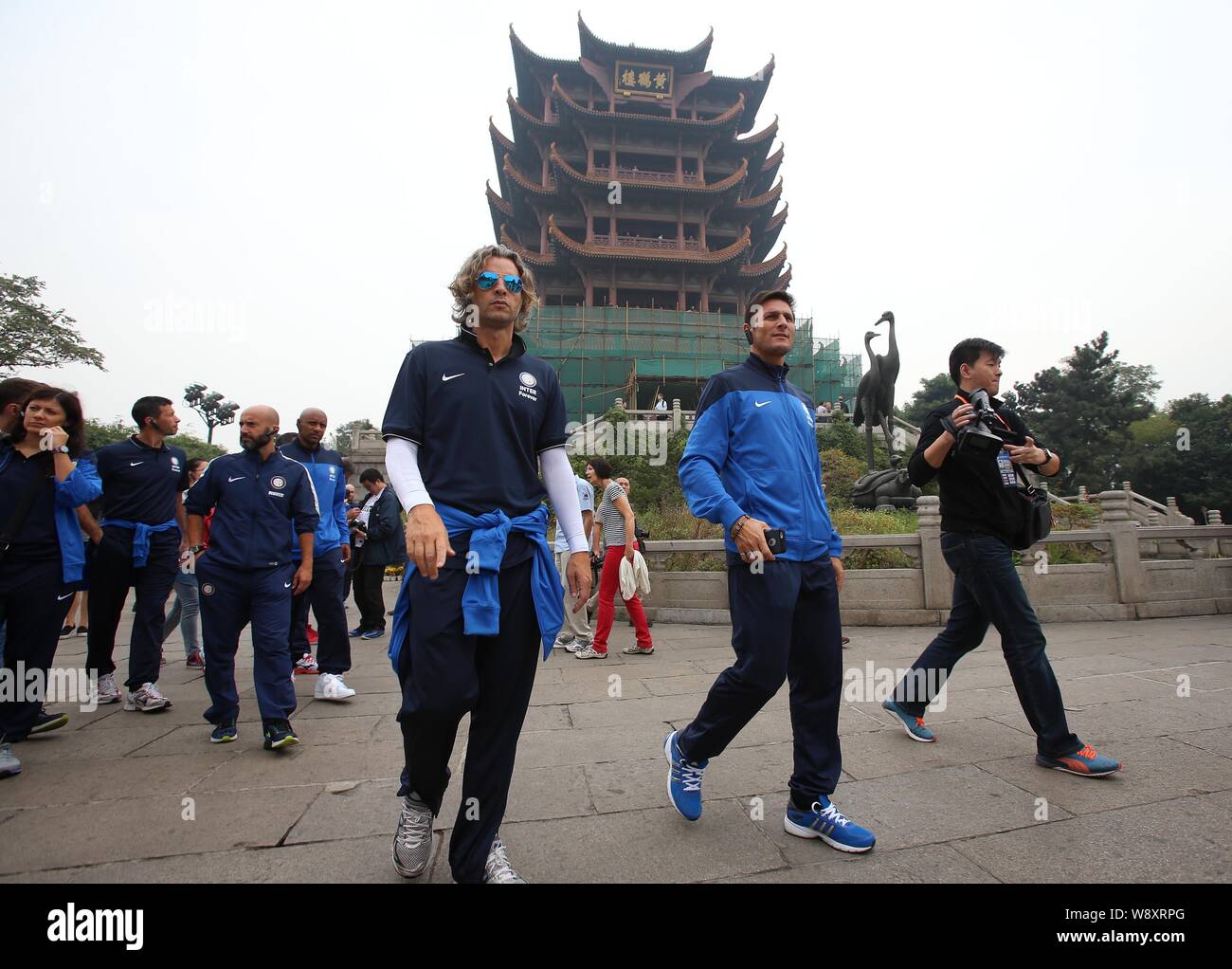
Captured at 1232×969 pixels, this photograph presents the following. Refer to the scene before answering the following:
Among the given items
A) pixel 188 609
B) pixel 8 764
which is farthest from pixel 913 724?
pixel 188 609

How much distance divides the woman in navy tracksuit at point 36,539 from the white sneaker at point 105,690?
1031mm

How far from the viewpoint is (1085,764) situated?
2617mm

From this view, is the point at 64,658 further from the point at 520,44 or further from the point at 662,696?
the point at 520,44

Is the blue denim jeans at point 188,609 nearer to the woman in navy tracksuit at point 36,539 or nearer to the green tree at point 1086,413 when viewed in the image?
the woman in navy tracksuit at point 36,539

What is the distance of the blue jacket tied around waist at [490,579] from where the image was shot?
1.77 metres

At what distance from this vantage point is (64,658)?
5.92 m

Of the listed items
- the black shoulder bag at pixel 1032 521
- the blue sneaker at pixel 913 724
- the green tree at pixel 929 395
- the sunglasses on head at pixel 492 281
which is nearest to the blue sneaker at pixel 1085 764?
the blue sneaker at pixel 913 724

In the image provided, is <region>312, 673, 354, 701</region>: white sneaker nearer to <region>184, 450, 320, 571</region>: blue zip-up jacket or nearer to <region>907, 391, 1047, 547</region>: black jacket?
<region>184, 450, 320, 571</region>: blue zip-up jacket

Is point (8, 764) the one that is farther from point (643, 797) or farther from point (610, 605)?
point (610, 605)

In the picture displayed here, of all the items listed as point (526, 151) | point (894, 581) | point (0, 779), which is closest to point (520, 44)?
point (526, 151)

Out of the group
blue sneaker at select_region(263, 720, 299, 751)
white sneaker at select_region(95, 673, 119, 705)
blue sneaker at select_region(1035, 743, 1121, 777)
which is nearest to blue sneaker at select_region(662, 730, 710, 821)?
blue sneaker at select_region(1035, 743, 1121, 777)

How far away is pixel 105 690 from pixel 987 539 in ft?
17.4

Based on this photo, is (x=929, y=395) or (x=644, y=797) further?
(x=929, y=395)
